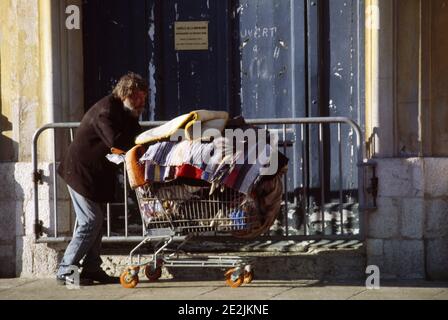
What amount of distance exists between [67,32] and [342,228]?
122 inches

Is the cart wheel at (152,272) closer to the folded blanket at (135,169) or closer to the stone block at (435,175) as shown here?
the folded blanket at (135,169)

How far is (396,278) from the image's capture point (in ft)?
31.5

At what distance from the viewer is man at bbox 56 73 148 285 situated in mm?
9094

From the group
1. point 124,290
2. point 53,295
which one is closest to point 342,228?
point 124,290

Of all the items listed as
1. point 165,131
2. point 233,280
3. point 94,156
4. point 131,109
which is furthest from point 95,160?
point 233,280

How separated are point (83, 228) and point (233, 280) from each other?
135 centimetres

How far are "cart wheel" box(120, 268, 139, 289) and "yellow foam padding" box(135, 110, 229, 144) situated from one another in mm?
1190

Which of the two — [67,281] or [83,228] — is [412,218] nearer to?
[83,228]

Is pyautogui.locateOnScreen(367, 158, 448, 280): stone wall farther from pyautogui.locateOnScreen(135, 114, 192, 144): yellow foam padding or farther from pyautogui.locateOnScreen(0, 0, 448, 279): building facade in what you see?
pyautogui.locateOnScreen(135, 114, 192, 144): yellow foam padding

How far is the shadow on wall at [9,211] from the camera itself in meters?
10.1

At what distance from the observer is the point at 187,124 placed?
27.9ft

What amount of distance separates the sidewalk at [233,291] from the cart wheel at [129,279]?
49 mm
